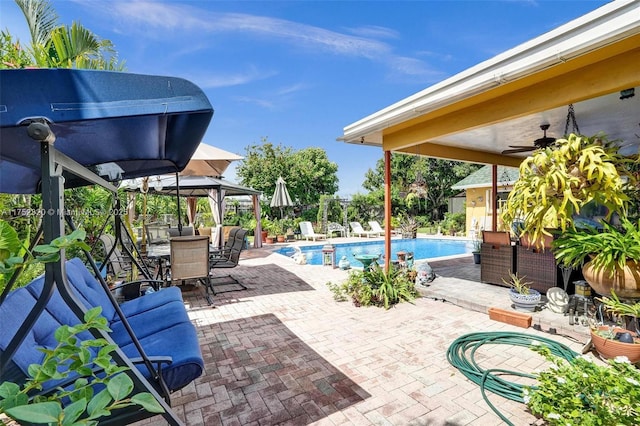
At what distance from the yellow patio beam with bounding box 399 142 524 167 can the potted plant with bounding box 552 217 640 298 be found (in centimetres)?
349

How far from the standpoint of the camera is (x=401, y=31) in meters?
8.37

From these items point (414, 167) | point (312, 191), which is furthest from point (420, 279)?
point (414, 167)

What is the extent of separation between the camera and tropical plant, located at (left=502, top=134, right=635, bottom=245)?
304 centimetres

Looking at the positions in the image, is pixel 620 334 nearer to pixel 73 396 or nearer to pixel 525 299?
pixel 525 299

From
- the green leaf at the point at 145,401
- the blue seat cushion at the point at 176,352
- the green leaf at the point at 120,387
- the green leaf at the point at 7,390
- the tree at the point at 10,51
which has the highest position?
the tree at the point at 10,51

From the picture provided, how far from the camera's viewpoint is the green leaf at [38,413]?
2.10 ft

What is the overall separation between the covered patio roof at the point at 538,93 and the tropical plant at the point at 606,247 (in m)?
1.53

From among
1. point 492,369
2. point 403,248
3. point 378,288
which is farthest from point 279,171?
point 492,369

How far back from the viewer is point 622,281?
124 inches

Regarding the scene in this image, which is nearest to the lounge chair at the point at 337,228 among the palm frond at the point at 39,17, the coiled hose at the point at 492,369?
the palm frond at the point at 39,17

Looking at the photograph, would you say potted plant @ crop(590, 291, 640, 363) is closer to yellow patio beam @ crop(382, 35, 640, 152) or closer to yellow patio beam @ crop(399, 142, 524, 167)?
yellow patio beam @ crop(382, 35, 640, 152)

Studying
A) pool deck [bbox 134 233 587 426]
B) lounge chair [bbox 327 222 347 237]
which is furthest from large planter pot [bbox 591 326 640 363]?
lounge chair [bbox 327 222 347 237]

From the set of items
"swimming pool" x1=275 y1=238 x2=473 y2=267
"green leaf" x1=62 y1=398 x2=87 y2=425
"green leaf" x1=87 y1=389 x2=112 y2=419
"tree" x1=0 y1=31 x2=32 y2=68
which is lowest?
"swimming pool" x1=275 y1=238 x2=473 y2=267

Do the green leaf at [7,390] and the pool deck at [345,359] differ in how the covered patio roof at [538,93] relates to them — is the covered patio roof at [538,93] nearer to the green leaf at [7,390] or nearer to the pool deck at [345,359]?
the pool deck at [345,359]
